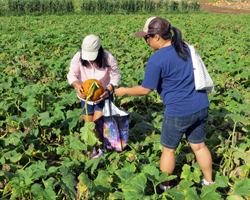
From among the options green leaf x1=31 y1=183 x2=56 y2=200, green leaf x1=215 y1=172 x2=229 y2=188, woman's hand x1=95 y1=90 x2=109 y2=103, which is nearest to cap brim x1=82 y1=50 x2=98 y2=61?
woman's hand x1=95 y1=90 x2=109 y2=103

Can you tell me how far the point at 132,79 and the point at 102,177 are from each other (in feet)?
9.21

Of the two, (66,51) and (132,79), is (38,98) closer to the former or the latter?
(132,79)

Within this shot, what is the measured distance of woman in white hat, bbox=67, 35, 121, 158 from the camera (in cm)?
233

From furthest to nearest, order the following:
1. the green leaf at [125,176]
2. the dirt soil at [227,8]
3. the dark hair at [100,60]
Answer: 1. the dirt soil at [227,8]
2. the dark hair at [100,60]
3. the green leaf at [125,176]

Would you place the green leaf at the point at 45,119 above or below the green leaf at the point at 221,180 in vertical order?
above

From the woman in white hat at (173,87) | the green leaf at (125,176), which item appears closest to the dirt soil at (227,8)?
the woman in white hat at (173,87)

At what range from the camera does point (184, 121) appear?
1934 millimetres

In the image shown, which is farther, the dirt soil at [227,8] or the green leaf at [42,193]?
the dirt soil at [227,8]

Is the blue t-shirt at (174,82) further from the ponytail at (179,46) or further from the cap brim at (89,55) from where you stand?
the cap brim at (89,55)

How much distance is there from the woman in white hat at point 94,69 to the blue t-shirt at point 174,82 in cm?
74

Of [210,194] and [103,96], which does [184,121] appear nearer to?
[210,194]

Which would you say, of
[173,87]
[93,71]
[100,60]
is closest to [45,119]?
[93,71]

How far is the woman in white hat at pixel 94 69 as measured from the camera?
233cm

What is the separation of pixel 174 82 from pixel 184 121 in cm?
35
